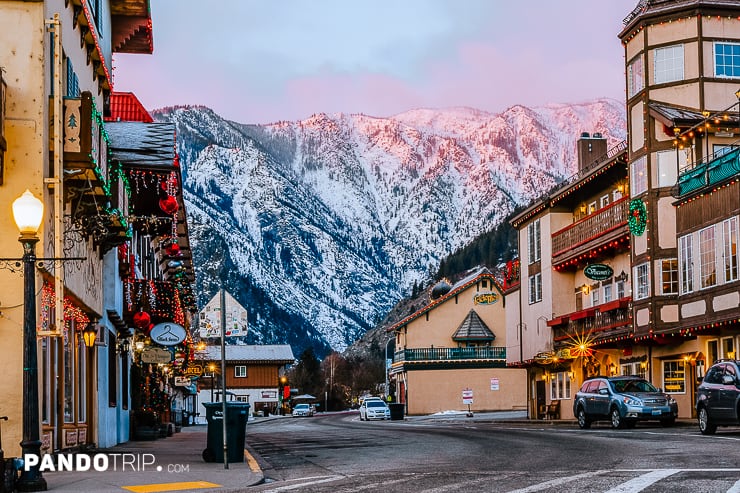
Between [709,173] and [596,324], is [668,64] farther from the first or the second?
[596,324]

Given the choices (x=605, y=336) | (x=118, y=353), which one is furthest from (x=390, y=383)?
(x=118, y=353)

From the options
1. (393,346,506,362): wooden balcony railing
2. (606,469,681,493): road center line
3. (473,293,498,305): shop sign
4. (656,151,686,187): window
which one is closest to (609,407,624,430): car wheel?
(656,151,686,187): window

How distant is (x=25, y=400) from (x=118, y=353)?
18518 mm

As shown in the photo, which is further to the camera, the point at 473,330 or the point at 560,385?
the point at 473,330

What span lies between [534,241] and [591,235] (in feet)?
30.6

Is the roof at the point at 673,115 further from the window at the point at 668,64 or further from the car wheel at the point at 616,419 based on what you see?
the car wheel at the point at 616,419

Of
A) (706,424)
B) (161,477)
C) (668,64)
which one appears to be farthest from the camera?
(668,64)

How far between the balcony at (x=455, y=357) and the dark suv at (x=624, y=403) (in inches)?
1755

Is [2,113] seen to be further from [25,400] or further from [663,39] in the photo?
[663,39]

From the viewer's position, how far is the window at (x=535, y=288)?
5697cm

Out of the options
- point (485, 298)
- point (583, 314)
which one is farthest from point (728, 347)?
point (485, 298)

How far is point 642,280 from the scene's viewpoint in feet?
141

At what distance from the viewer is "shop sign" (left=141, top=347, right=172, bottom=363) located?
33.9 meters

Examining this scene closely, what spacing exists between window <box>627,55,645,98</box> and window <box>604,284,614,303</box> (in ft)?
28.6
